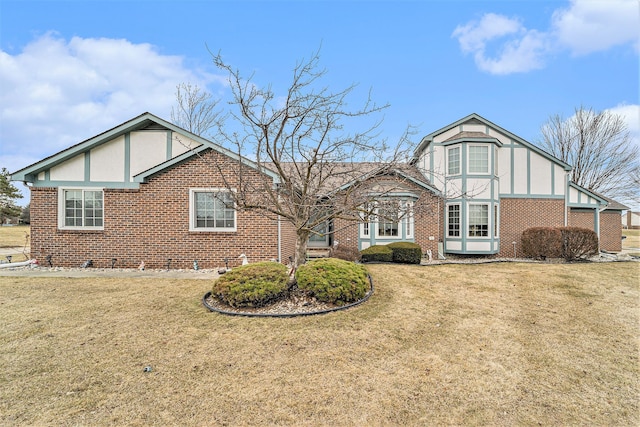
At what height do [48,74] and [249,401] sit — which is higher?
[48,74]

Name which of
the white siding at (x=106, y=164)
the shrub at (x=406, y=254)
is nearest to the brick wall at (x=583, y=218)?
the shrub at (x=406, y=254)

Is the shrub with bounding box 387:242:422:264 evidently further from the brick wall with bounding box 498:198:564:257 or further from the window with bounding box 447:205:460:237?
the brick wall with bounding box 498:198:564:257

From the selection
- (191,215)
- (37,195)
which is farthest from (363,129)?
(37,195)

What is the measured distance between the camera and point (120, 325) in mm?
5289

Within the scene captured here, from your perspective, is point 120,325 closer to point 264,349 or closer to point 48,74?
point 264,349

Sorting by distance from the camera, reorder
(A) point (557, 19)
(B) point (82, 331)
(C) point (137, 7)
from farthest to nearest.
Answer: (A) point (557, 19) → (C) point (137, 7) → (B) point (82, 331)

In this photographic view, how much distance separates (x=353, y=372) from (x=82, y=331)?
443 cm

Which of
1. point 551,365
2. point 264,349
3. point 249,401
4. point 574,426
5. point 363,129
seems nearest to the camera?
point 574,426

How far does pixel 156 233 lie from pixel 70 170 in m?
3.76

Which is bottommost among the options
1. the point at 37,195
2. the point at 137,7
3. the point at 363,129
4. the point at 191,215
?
the point at 191,215

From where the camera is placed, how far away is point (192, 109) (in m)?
24.3

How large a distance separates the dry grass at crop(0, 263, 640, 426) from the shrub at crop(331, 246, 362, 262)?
4392 millimetres

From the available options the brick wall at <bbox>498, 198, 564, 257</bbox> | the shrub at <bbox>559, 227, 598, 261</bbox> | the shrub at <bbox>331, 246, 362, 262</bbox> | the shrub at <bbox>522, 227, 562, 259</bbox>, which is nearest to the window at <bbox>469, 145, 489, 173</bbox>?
the brick wall at <bbox>498, 198, 564, 257</bbox>

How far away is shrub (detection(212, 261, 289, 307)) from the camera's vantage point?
19.4 feet
